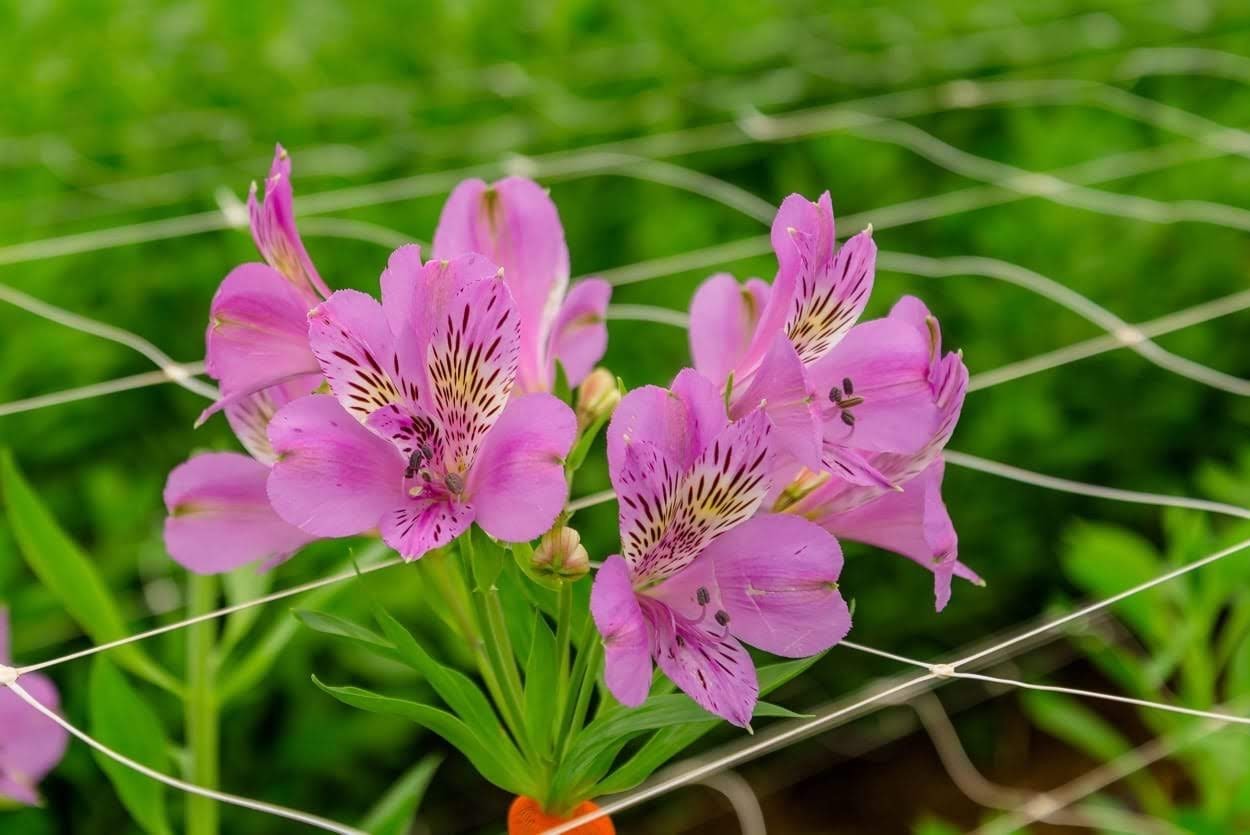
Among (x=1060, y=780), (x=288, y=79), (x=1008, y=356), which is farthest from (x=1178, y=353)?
(x=288, y=79)

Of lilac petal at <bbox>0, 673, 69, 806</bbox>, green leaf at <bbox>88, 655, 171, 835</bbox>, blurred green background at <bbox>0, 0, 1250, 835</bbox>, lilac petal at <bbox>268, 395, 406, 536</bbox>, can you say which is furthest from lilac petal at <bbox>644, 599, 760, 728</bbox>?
blurred green background at <bbox>0, 0, 1250, 835</bbox>

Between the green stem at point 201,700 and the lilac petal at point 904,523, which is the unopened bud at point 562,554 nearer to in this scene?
the lilac petal at point 904,523

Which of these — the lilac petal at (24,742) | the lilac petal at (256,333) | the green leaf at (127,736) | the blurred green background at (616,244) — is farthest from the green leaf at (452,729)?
the blurred green background at (616,244)

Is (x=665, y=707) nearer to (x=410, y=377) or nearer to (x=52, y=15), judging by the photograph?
(x=410, y=377)

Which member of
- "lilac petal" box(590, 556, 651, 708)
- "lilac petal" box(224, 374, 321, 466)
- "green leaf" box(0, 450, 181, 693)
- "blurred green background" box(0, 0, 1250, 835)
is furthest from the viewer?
"blurred green background" box(0, 0, 1250, 835)

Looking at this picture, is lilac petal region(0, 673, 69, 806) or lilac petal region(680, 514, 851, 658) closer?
lilac petal region(680, 514, 851, 658)

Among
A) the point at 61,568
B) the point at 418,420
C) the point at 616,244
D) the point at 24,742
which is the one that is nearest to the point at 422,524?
the point at 418,420

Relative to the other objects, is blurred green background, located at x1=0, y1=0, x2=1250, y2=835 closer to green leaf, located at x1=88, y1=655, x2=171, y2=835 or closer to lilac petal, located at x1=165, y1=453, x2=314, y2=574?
green leaf, located at x1=88, y1=655, x2=171, y2=835

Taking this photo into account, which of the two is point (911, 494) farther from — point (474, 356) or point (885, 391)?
point (474, 356)
